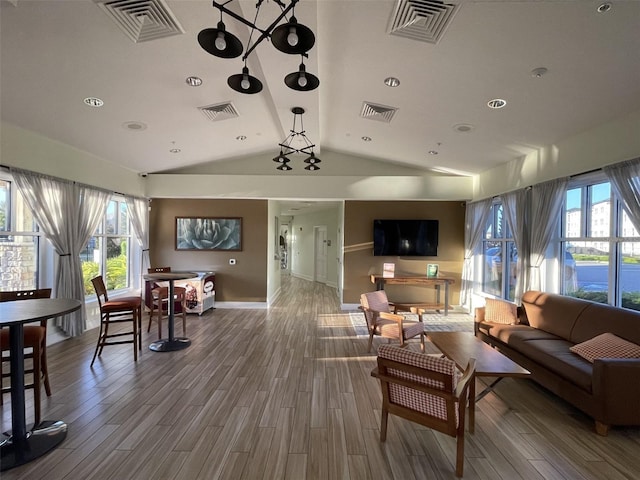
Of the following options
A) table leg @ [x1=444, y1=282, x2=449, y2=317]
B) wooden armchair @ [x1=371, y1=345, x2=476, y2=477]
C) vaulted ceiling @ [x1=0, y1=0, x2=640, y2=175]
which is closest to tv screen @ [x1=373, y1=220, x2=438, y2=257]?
table leg @ [x1=444, y1=282, x2=449, y2=317]

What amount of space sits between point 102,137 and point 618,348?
6.53 m

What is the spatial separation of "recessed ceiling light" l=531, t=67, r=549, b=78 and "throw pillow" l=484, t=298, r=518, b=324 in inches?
114

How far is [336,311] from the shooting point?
6.58 m

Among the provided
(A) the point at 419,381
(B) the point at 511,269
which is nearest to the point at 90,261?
(A) the point at 419,381

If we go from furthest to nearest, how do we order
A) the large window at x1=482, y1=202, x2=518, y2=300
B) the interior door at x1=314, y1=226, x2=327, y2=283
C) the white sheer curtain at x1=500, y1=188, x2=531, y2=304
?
the interior door at x1=314, y1=226, x2=327, y2=283 → the large window at x1=482, y1=202, x2=518, y2=300 → the white sheer curtain at x1=500, y1=188, x2=531, y2=304

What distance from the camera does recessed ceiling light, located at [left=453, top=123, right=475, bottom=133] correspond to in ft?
13.5

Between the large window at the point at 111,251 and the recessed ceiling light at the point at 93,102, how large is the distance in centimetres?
261

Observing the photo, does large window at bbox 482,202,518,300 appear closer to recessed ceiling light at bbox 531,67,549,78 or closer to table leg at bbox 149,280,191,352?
recessed ceiling light at bbox 531,67,549,78

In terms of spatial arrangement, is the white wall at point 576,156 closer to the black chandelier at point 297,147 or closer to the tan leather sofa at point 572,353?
the tan leather sofa at point 572,353

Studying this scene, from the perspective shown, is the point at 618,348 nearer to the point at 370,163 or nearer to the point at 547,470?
the point at 547,470

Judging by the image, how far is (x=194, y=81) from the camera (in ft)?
10.9

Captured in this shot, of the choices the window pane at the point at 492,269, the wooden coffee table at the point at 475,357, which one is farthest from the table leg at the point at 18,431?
the window pane at the point at 492,269

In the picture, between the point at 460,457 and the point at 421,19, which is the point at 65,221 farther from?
the point at 460,457

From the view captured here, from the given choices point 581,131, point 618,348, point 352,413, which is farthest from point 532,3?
point 352,413
